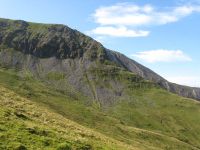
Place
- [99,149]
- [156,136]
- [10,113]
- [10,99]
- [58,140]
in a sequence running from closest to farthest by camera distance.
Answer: [58,140] < [99,149] < [10,113] < [10,99] < [156,136]

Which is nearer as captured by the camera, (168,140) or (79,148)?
(79,148)

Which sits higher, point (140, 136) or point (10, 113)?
point (10, 113)

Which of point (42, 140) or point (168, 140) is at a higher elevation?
point (42, 140)

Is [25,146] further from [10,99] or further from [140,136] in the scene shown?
[140,136]

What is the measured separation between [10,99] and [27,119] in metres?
9.31

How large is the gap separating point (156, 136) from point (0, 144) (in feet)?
578

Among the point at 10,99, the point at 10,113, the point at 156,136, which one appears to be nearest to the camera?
the point at 10,113

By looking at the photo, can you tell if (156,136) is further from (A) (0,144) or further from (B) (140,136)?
(A) (0,144)

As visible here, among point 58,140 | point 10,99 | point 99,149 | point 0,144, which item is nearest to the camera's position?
point 0,144

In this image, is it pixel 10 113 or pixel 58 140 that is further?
pixel 10 113

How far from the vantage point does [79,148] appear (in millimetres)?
29094

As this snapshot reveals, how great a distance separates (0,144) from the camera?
2425 cm

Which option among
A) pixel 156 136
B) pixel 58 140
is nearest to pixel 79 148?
pixel 58 140

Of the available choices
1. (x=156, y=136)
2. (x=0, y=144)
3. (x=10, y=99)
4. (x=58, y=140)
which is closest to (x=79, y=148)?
(x=58, y=140)
